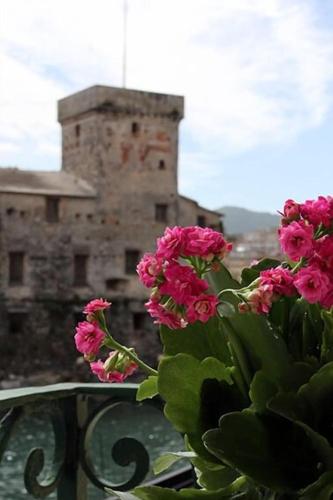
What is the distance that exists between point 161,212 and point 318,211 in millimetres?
22470

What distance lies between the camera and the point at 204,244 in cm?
113

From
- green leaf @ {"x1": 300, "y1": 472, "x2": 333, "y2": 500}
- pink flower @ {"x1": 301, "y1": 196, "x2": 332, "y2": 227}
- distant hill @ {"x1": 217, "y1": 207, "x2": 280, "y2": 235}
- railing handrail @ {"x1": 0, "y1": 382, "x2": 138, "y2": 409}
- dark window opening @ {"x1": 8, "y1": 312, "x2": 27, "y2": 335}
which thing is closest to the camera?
green leaf @ {"x1": 300, "y1": 472, "x2": 333, "y2": 500}

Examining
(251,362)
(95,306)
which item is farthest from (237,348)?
(95,306)

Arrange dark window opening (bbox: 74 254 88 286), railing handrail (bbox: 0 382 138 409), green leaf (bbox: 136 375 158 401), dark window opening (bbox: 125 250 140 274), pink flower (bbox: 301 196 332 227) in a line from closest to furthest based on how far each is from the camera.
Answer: pink flower (bbox: 301 196 332 227) < green leaf (bbox: 136 375 158 401) < railing handrail (bbox: 0 382 138 409) < dark window opening (bbox: 74 254 88 286) < dark window opening (bbox: 125 250 140 274)

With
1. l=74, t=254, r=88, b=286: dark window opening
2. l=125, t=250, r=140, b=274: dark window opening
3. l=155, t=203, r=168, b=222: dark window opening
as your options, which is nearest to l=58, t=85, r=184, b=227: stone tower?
l=155, t=203, r=168, b=222: dark window opening

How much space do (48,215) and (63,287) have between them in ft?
6.35

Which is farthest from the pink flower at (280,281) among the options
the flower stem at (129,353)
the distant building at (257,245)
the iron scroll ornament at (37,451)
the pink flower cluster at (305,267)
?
the distant building at (257,245)

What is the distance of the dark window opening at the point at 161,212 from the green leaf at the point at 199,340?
73.0 feet

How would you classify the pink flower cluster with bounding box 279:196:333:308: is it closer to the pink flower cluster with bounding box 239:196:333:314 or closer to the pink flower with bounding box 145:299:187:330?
the pink flower cluster with bounding box 239:196:333:314

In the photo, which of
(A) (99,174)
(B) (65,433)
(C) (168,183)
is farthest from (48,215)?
(B) (65,433)

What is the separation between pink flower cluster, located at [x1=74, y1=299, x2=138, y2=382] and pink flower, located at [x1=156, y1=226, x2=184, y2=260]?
0.51 feet

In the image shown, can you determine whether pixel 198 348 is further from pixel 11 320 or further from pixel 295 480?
pixel 11 320

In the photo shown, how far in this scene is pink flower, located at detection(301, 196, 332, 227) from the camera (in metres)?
1.14

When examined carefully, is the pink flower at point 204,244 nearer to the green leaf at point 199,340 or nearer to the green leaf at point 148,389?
the green leaf at point 199,340
